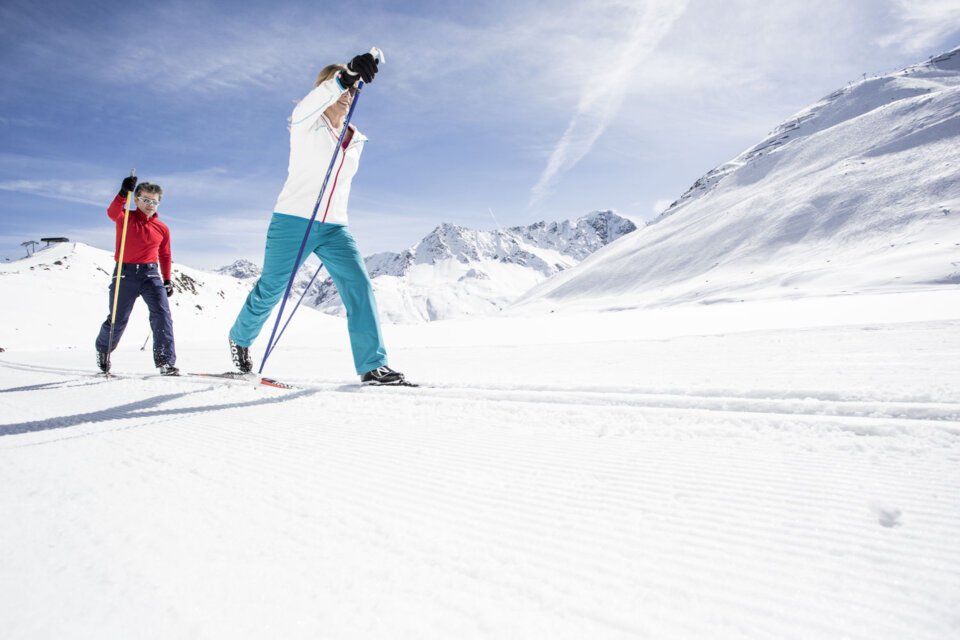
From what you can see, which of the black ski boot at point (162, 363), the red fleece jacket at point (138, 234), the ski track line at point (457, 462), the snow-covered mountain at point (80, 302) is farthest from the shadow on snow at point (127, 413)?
the snow-covered mountain at point (80, 302)

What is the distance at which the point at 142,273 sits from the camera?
4.70 meters

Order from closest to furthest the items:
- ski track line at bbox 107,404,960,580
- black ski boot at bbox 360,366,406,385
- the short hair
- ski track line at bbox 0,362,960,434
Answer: ski track line at bbox 107,404,960,580 → ski track line at bbox 0,362,960,434 → black ski boot at bbox 360,366,406,385 → the short hair

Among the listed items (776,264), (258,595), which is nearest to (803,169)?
(776,264)

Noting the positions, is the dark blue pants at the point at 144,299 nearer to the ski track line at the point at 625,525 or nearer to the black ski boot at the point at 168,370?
the black ski boot at the point at 168,370

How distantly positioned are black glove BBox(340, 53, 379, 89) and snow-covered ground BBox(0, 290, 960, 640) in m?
2.10

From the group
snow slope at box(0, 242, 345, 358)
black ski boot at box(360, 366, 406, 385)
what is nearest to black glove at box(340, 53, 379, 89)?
black ski boot at box(360, 366, 406, 385)

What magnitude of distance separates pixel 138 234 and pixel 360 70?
3.23 metres

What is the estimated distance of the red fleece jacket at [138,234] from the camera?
454cm

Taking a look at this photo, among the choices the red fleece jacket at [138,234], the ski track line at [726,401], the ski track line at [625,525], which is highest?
the red fleece jacket at [138,234]

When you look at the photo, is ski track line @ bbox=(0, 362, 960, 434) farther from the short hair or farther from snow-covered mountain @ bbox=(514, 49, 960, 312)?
snow-covered mountain @ bbox=(514, 49, 960, 312)

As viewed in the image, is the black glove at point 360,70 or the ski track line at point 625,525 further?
the black glove at point 360,70

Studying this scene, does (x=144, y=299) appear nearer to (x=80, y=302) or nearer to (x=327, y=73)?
(x=327, y=73)

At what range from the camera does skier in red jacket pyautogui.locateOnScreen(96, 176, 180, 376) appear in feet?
14.7

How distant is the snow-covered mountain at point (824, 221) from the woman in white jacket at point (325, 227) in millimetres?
51841
